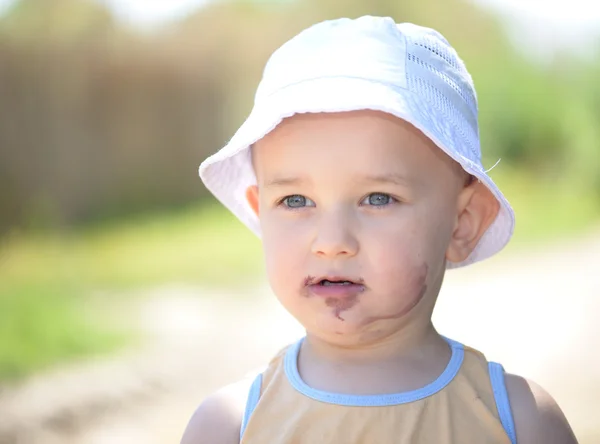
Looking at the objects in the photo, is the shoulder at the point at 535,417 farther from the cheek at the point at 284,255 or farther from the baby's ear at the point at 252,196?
the baby's ear at the point at 252,196

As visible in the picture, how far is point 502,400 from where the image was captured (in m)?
1.53

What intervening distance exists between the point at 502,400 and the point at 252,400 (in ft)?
1.56

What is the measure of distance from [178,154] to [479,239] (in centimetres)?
450

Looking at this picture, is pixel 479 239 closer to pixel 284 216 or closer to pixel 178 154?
pixel 284 216

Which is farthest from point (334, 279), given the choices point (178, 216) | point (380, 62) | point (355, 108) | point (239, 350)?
point (178, 216)

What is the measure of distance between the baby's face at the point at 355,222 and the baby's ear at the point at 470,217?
117mm

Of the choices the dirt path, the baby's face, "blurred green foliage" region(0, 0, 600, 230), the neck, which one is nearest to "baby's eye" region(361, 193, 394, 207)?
the baby's face

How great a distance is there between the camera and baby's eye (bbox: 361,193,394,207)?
1496 mm

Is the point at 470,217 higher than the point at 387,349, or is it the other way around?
the point at 470,217

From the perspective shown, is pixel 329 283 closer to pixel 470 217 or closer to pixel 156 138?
pixel 470 217

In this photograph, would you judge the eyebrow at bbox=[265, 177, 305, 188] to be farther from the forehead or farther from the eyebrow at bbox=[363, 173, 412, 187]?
the eyebrow at bbox=[363, 173, 412, 187]

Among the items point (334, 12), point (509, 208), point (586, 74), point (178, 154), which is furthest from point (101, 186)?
point (509, 208)

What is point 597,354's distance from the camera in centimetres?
364

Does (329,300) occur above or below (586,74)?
below
